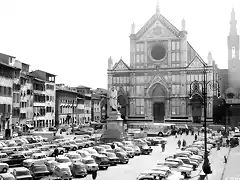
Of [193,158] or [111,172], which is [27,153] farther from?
[193,158]

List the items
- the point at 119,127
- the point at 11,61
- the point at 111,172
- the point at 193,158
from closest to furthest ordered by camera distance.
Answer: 1. the point at 111,172
2. the point at 193,158
3. the point at 119,127
4. the point at 11,61

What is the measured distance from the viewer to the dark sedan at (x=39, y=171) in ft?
86.2

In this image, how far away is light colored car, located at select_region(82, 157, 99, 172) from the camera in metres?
28.8

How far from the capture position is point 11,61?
6431cm

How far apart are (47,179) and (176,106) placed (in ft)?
213

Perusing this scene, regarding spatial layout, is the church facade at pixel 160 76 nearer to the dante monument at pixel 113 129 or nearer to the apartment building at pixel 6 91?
the apartment building at pixel 6 91

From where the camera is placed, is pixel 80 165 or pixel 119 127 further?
pixel 119 127

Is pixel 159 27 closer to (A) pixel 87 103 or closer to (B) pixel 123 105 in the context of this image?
(B) pixel 123 105

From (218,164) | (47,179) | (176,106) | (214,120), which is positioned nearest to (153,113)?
(176,106)

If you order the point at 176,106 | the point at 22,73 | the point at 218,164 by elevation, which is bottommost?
the point at 218,164

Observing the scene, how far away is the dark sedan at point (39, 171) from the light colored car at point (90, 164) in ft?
10.8

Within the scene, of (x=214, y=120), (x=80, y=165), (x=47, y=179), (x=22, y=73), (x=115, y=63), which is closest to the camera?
(x=47, y=179)

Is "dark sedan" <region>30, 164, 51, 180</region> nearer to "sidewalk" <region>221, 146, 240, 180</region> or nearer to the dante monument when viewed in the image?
"sidewalk" <region>221, 146, 240, 180</region>

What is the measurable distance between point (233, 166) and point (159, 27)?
57757mm
